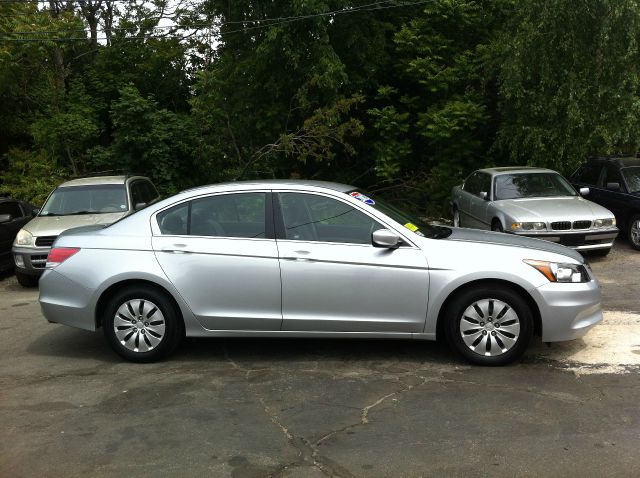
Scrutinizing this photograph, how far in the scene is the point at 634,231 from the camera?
37.5 ft

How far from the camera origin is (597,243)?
10.1m

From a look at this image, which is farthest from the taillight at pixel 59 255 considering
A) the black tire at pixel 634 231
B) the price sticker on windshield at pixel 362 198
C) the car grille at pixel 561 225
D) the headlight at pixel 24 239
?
the black tire at pixel 634 231

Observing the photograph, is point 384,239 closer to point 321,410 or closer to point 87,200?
point 321,410

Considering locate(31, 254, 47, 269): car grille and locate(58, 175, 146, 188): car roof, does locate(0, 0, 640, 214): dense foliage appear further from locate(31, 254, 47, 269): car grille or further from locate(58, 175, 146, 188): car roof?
locate(31, 254, 47, 269): car grille

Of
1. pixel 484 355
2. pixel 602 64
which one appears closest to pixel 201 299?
pixel 484 355

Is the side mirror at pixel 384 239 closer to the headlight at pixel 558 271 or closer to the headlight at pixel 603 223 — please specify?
the headlight at pixel 558 271

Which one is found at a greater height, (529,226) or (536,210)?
(536,210)

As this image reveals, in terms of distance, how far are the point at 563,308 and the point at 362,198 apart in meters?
1.95

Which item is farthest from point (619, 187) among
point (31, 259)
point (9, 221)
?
point (9, 221)

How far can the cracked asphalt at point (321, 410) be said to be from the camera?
3949mm

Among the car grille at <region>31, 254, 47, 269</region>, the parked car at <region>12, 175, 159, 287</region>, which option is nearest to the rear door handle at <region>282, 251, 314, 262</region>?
the parked car at <region>12, 175, 159, 287</region>

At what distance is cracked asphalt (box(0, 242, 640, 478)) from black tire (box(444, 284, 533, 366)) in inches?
5.9

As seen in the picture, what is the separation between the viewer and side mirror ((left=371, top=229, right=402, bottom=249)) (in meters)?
5.49

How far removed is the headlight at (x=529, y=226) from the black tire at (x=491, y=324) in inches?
189
